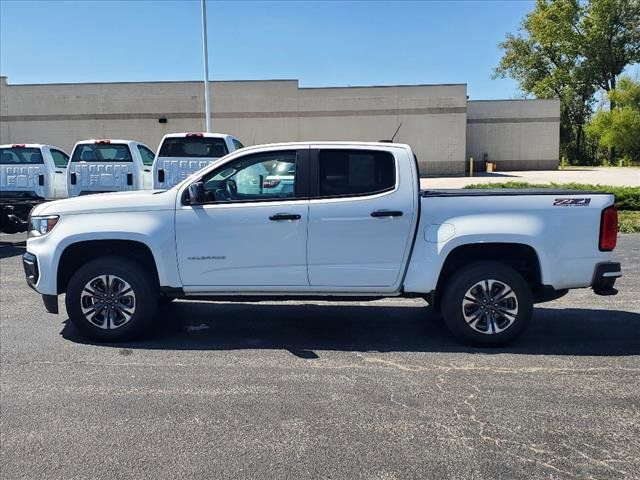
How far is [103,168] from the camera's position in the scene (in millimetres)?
13367

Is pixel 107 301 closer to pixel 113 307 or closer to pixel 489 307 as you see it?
pixel 113 307

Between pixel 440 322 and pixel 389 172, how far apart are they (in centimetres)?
187

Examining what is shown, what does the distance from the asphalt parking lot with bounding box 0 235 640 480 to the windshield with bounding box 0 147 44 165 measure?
8.00 metres

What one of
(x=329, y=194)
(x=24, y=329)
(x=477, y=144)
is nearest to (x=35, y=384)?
(x=24, y=329)

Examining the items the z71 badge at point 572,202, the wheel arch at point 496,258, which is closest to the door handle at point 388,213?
the wheel arch at point 496,258

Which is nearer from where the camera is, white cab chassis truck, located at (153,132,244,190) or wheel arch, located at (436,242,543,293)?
wheel arch, located at (436,242,543,293)

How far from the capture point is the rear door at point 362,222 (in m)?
5.29

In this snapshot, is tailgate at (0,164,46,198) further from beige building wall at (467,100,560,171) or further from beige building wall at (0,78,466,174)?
beige building wall at (467,100,560,171)

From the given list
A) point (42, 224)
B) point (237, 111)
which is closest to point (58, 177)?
point (42, 224)

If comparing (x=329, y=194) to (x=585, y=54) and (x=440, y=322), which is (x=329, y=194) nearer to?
(x=440, y=322)

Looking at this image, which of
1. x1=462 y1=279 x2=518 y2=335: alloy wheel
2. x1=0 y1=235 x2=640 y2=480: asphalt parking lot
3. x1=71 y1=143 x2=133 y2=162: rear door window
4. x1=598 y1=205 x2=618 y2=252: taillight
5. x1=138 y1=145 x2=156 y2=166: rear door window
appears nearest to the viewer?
x1=0 y1=235 x2=640 y2=480: asphalt parking lot

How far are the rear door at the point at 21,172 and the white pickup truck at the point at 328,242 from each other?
863 centimetres

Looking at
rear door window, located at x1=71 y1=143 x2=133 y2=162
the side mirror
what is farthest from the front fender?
rear door window, located at x1=71 y1=143 x2=133 y2=162

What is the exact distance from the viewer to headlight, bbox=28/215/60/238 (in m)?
5.56
